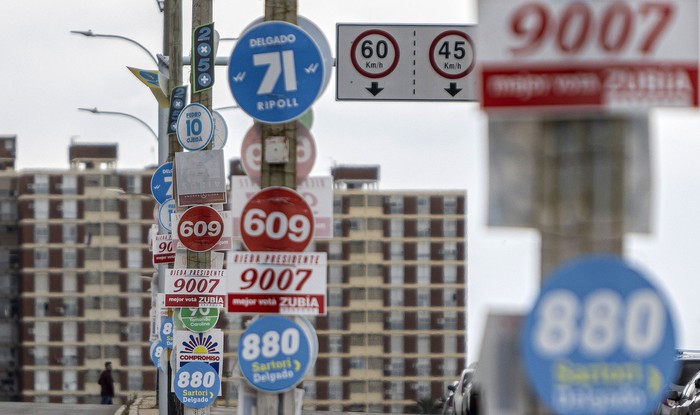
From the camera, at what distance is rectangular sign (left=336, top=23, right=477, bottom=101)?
58.5 ft

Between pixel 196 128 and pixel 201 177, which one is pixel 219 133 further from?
pixel 201 177

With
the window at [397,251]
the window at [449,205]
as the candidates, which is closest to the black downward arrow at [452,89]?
the window at [449,205]

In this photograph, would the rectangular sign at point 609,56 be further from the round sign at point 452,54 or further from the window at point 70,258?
the window at point 70,258

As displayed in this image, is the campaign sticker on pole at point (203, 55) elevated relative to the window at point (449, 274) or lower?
elevated

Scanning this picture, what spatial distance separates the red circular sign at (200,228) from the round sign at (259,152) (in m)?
8.22

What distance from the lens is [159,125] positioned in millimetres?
32750

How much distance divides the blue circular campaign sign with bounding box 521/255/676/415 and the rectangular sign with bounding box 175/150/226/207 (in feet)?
43.0

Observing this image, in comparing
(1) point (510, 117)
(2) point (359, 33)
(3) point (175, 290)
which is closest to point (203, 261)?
(3) point (175, 290)

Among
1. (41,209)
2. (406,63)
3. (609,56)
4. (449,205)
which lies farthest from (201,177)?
(449,205)

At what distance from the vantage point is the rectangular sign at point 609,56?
19.5 ft

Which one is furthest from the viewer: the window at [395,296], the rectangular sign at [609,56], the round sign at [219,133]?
the window at [395,296]

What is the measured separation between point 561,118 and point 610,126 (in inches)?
7.6

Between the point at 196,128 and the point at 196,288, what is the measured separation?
2.48m

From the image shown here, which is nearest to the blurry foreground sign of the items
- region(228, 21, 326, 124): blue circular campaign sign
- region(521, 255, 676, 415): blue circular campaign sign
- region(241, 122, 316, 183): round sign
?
region(521, 255, 676, 415): blue circular campaign sign
